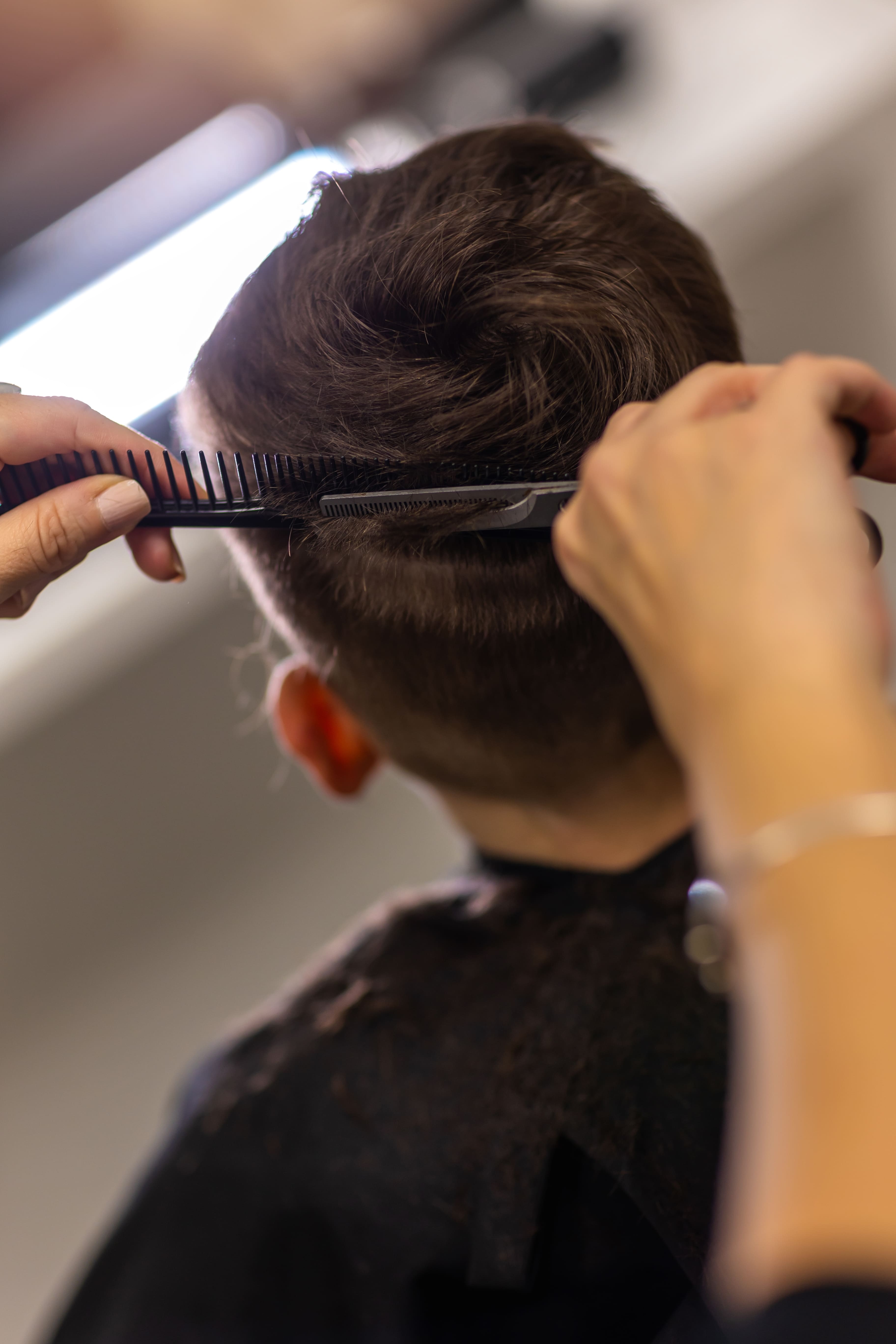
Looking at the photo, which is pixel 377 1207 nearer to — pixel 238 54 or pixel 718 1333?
pixel 718 1333

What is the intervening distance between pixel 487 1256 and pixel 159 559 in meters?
0.42

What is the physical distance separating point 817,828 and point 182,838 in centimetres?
118

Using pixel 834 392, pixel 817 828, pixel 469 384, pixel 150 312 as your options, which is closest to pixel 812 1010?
pixel 817 828

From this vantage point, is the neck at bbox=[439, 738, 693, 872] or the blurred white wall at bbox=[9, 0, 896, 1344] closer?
the neck at bbox=[439, 738, 693, 872]

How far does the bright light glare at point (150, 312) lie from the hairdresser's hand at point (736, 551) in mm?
530

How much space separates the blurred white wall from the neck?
25.1 inches

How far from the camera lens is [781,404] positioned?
334mm

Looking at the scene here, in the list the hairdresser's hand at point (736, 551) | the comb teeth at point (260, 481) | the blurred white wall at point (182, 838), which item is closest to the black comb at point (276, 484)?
the comb teeth at point (260, 481)

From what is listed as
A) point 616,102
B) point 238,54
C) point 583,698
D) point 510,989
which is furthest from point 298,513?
point 238,54

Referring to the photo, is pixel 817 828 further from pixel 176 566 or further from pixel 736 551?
pixel 176 566

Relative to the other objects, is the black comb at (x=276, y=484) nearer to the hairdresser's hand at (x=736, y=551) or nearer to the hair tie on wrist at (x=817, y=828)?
the hairdresser's hand at (x=736, y=551)

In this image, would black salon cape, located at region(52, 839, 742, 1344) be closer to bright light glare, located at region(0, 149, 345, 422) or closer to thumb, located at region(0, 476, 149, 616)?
thumb, located at region(0, 476, 149, 616)

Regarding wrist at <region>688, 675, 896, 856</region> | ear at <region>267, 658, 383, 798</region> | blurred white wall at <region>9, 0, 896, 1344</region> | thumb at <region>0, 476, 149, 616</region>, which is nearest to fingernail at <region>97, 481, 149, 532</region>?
thumb at <region>0, 476, 149, 616</region>

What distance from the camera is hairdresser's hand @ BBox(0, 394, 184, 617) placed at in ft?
1.64
